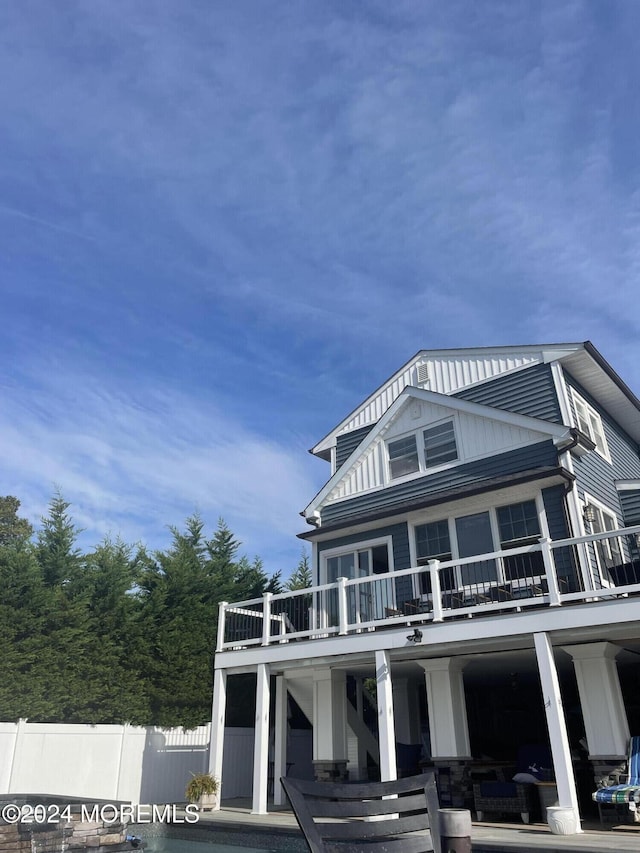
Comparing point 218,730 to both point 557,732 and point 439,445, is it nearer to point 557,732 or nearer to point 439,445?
point 557,732

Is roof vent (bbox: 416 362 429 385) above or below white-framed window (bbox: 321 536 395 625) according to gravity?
above

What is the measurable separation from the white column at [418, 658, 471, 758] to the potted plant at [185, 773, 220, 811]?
4553mm

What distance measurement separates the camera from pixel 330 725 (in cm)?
1456

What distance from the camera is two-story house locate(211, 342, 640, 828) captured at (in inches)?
440

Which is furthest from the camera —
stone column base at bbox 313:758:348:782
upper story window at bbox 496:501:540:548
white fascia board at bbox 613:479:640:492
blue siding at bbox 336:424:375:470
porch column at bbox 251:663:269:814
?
blue siding at bbox 336:424:375:470

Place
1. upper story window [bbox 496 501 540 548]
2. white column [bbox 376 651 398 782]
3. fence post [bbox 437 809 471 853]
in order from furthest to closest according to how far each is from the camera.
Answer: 1. upper story window [bbox 496 501 540 548]
2. white column [bbox 376 651 398 782]
3. fence post [bbox 437 809 471 853]

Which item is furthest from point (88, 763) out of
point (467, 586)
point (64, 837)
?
point (467, 586)

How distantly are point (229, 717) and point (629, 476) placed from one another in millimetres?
14066

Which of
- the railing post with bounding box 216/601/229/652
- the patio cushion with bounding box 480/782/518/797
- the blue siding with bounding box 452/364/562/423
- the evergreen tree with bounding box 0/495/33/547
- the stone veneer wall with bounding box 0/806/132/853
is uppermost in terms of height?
the evergreen tree with bounding box 0/495/33/547

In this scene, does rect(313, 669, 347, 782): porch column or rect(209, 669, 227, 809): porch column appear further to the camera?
rect(313, 669, 347, 782): porch column

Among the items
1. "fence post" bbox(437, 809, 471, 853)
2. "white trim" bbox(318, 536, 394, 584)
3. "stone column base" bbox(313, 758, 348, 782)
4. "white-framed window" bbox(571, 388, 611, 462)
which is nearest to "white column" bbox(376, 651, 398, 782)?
"stone column base" bbox(313, 758, 348, 782)

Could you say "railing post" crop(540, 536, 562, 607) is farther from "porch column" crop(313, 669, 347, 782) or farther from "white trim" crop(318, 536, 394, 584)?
"porch column" crop(313, 669, 347, 782)

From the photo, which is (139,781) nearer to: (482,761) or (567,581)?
(482,761)

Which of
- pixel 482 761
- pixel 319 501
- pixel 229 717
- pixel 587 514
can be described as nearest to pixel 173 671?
pixel 229 717
